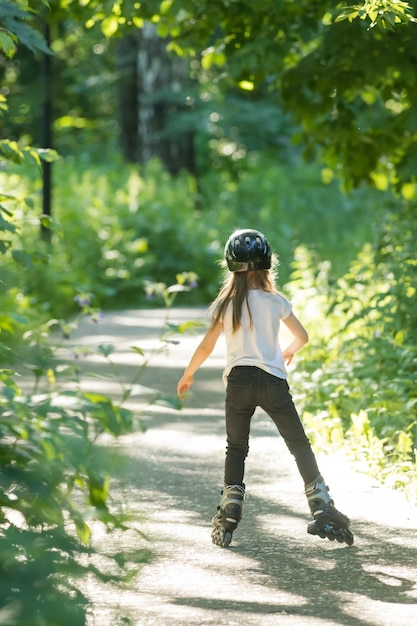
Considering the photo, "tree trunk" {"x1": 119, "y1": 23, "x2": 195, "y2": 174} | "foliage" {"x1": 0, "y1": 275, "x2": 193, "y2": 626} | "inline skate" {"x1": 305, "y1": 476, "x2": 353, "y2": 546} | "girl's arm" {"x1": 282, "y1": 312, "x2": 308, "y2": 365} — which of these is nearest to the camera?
"foliage" {"x1": 0, "y1": 275, "x2": 193, "y2": 626}

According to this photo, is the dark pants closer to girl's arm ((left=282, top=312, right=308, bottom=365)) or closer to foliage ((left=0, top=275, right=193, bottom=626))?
girl's arm ((left=282, top=312, right=308, bottom=365))

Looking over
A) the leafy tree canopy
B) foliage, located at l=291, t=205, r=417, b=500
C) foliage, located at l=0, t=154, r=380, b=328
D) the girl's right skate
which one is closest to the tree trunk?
foliage, located at l=0, t=154, r=380, b=328

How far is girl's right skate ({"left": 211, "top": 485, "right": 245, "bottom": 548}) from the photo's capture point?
6.03 metres

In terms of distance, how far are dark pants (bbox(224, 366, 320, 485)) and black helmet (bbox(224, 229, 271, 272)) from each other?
1.58 feet

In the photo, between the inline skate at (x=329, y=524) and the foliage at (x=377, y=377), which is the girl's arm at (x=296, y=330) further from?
the foliage at (x=377, y=377)

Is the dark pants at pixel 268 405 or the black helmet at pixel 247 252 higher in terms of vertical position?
the black helmet at pixel 247 252

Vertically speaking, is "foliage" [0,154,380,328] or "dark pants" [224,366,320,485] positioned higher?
"foliage" [0,154,380,328]

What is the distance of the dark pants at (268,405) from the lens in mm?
6113

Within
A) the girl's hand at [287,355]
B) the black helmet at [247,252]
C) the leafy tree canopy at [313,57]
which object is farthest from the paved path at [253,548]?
the leafy tree canopy at [313,57]

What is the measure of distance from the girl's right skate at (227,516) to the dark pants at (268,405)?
50 mm

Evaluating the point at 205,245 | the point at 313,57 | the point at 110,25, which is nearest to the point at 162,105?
the point at 205,245

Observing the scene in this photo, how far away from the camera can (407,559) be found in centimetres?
575

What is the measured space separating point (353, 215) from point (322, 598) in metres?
22.6

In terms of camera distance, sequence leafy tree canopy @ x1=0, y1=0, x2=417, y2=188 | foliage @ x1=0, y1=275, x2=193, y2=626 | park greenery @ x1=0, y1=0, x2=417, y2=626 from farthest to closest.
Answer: leafy tree canopy @ x1=0, y1=0, x2=417, y2=188 < park greenery @ x1=0, y1=0, x2=417, y2=626 < foliage @ x1=0, y1=275, x2=193, y2=626
